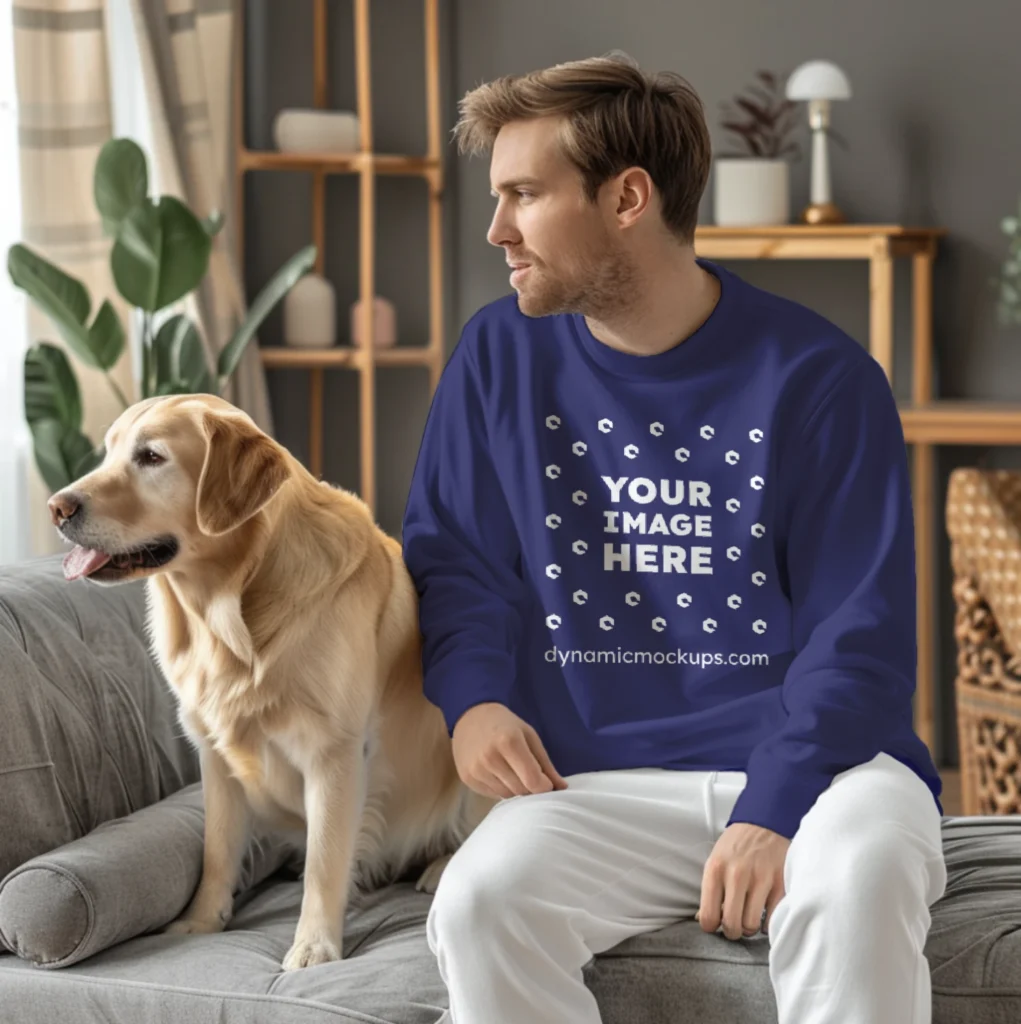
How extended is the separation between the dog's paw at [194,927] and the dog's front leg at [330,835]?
113 millimetres

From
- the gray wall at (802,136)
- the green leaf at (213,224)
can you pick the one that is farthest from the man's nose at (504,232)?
the gray wall at (802,136)

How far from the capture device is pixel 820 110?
12.8 feet

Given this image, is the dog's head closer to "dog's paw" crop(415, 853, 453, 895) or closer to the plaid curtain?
"dog's paw" crop(415, 853, 453, 895)

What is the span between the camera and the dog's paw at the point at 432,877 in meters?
1.93

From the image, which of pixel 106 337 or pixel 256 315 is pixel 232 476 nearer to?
pixel 106 337

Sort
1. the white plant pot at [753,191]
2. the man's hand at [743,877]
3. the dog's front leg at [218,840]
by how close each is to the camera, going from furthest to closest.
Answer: the white plant pot at [753,191] < the dog's front leg at [218,840] < the man's hand at [743,877]

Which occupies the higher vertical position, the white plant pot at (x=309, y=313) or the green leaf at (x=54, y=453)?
the white plant pot at (x=309, y=313)

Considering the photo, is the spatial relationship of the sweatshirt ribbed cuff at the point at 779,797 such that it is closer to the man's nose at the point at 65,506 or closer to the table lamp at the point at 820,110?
the man's nose at the point at 65,506

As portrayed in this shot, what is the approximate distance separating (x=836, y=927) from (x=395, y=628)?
0.70 metres

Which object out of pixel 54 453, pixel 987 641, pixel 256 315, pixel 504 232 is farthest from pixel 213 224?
pixel 987 641

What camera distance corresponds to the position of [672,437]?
1.76 meters

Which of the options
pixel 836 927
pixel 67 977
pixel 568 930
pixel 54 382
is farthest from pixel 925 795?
pixel 54 382

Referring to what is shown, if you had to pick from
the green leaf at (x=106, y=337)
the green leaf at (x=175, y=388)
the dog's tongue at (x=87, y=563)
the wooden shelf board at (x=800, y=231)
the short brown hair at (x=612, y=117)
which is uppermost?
the short brown hair at (x=612, y=117)

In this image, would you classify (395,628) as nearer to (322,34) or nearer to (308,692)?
(308,692)
